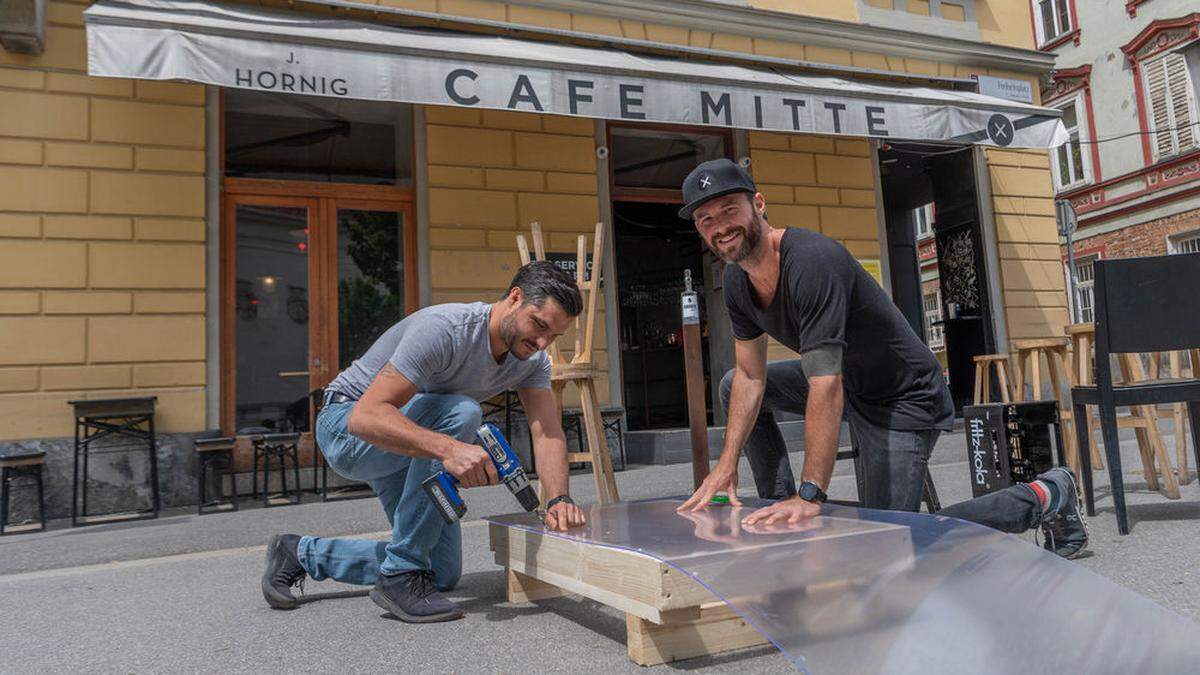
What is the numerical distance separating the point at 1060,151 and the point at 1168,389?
2053 centimetres

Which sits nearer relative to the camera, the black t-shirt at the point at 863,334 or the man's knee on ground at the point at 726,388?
the black t-shirt at the point at 863,334

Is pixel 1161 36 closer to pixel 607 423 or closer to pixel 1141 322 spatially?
pixel 607 423

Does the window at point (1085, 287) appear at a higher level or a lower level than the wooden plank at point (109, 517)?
higher

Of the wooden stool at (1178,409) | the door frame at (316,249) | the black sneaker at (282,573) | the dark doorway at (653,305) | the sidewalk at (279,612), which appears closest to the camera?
the sidewalk at (279,612)

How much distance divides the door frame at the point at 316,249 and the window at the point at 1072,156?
60.4 ft

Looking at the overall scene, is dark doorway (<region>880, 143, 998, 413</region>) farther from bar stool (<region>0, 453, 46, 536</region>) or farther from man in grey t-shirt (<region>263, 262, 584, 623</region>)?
bar stool (<region>0, 453, 46, 536</region>)

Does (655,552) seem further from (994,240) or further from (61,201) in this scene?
(994,240)

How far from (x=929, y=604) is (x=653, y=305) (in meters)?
9.98

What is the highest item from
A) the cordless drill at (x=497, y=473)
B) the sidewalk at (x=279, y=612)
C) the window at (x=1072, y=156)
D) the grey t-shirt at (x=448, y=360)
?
the window at (x=1072, y=156)

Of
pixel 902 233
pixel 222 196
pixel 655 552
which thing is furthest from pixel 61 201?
pixel 902 233

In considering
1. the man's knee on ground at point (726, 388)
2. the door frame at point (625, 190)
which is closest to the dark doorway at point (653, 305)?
the door frame at point (625, 190)

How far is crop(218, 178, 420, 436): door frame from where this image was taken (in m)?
6.72

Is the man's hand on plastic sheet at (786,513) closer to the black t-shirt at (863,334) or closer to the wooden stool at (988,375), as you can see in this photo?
the black t-shirt at (863,334)

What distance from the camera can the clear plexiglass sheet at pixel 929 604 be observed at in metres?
1.55
